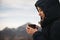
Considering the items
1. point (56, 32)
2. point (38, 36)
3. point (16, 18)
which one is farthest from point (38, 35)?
point (16, 18)

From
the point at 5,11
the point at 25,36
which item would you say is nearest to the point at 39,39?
the point at 25,36

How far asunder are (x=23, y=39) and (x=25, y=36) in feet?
0.10

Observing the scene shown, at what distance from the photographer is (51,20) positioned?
1090mm

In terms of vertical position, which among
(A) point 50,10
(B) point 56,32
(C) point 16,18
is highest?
(C) point 16,18

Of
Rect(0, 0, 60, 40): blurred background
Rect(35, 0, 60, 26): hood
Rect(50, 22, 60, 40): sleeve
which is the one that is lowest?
Rect(50, 22, 60, 40): sleeve

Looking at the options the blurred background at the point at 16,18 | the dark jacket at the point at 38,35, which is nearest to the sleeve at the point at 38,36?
the dark jacket at the point at 38,35

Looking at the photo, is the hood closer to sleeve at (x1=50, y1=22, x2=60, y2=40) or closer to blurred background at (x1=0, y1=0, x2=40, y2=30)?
sleeve at (x1=50, y1=22, x2=60, y2=40)

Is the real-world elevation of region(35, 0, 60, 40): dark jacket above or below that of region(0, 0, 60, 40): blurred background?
below

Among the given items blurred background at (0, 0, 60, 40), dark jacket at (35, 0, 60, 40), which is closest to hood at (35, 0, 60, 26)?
dark jacket at (35, 0, 60, 40)

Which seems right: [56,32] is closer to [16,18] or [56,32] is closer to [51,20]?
[51,20]

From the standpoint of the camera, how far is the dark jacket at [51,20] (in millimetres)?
1035

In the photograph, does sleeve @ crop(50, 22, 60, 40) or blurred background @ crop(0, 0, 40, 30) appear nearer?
sleeve @ crop(50, 22, 60, 40)

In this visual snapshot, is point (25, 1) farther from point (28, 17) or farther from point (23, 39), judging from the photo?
point (23, 39)

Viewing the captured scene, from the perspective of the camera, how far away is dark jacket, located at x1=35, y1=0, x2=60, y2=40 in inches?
40.8
